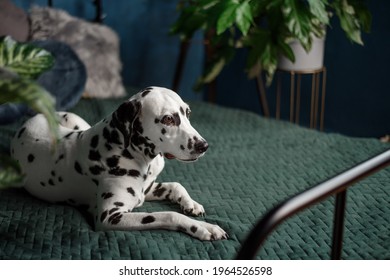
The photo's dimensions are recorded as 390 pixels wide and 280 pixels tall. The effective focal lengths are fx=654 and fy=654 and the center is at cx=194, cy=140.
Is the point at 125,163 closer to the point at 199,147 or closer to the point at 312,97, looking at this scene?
the point at 199,147

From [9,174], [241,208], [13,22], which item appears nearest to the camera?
[9,174]

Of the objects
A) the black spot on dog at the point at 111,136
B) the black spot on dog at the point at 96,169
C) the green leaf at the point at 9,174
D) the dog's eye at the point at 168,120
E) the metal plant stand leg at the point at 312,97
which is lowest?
the metal plant stand leg at the point at 312,97

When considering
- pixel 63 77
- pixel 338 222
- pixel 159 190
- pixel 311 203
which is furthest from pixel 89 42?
pixel 311 203

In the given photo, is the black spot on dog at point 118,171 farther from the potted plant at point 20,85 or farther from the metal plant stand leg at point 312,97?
the metal plant stand leg at point 312,97

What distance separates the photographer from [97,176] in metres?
1.82

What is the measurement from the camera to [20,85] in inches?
43.3

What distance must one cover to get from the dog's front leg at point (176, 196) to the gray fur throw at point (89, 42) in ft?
3.90

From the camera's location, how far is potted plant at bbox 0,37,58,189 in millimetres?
1067

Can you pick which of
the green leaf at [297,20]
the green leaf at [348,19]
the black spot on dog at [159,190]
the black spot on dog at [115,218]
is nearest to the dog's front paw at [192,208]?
the black spot on dog at [159,190]

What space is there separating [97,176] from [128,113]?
22 cm

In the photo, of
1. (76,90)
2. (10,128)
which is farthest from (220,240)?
(76,90)

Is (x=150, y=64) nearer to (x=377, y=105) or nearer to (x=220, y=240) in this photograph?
(x=377, y=105)

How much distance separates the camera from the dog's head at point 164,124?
1.72m

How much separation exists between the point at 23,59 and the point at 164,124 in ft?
1.57
